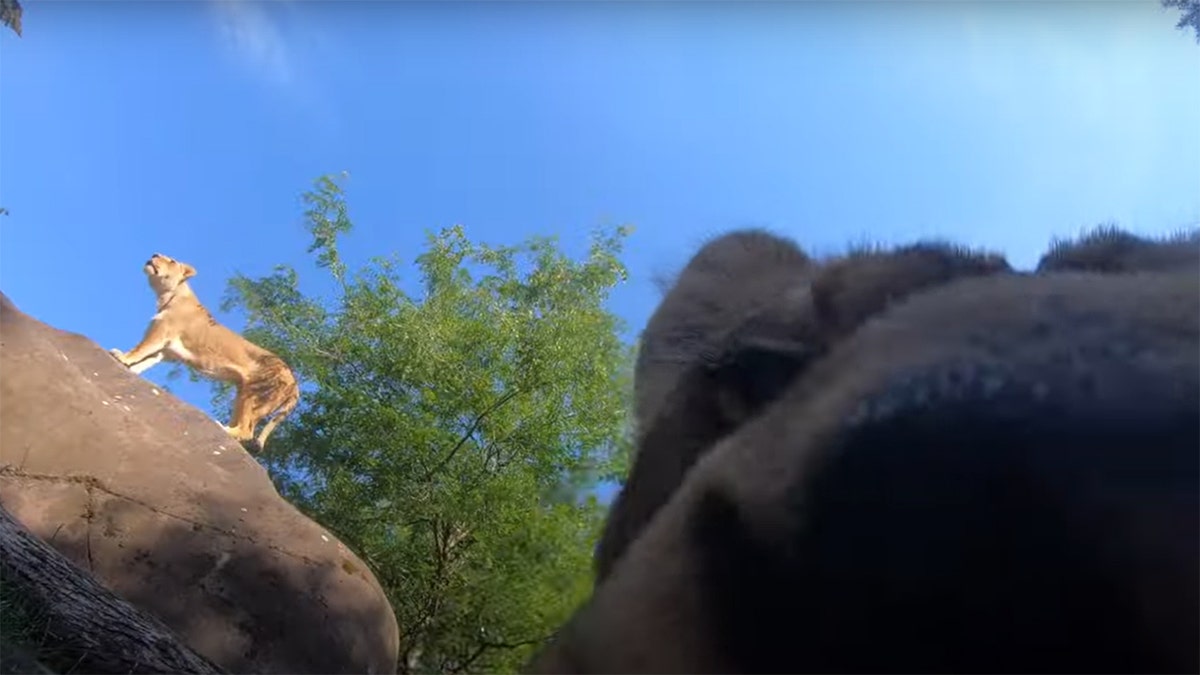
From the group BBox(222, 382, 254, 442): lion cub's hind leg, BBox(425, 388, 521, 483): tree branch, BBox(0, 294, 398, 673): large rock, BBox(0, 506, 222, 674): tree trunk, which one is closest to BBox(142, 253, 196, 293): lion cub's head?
BBox(222, 382, 254, 442): lion cub's hind leg

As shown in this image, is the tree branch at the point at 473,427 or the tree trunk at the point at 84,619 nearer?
the tree trunk at the point at 84,619

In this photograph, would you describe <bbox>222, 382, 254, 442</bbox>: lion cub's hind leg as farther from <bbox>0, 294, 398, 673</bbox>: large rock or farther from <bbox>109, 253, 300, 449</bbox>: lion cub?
<bbox>0, 294, 398, 673</bbox>: large rock

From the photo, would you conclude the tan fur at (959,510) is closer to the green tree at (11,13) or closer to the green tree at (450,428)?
the green tree at (11,13)

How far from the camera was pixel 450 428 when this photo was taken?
36.3 ft

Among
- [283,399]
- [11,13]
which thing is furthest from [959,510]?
[283,399]

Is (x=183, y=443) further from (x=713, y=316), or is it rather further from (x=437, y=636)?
(x=713, y=316)

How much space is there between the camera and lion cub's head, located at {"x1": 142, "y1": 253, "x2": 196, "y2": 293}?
12266mm

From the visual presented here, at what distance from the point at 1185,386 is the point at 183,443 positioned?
7.01 metres

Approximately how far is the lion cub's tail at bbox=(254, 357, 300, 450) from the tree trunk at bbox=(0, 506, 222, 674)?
782 cm

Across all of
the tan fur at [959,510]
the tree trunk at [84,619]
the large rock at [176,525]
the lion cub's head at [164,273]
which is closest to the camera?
the tan fur at [959,510]

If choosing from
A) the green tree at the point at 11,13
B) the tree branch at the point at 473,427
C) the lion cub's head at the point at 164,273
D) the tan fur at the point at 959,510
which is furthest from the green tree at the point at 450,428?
the tan fur at the point at 959,510

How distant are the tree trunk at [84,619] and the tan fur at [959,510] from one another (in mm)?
2689

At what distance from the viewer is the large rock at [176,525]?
586cm

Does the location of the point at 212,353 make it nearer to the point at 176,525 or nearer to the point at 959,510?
the point at 176,525
